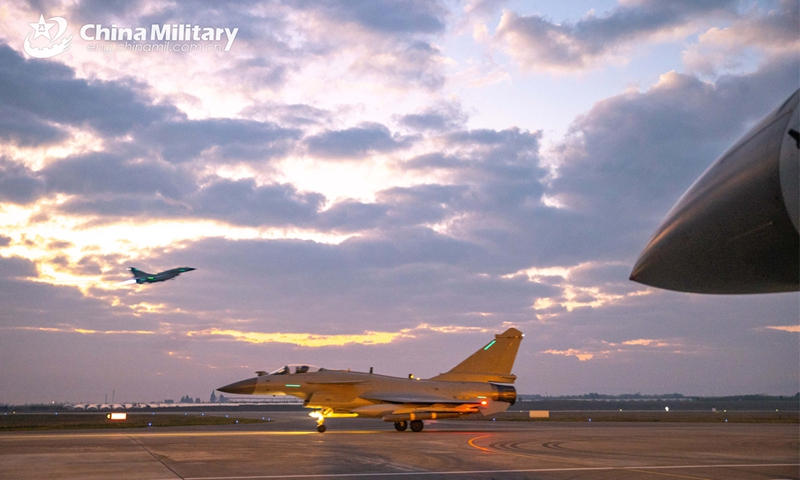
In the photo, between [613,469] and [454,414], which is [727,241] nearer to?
[613,469]

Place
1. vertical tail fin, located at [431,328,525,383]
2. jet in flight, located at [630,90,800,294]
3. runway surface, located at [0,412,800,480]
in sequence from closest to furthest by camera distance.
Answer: jet in flight, located at [630,90,800,294]
runway surface, located at [0,412,800,480]
vertical tail fin, located at [431,328,525,383]

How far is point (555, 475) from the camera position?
1186 cm

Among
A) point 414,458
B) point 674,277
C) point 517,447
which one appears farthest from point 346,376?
point 674,277

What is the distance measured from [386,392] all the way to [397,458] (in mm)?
13011

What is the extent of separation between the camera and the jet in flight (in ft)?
10.9

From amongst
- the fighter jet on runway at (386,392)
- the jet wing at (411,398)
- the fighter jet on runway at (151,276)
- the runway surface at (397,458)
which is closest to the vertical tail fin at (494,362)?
the fighter jet on runway at (386,392)

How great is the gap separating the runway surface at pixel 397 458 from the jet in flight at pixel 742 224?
8.49 meters

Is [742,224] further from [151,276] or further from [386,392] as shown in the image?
[151,276]

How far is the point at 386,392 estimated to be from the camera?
27.8 meters

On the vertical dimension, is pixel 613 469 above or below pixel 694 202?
below

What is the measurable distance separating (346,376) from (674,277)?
24.5 m

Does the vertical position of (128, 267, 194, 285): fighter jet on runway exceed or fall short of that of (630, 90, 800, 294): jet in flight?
it exceeds it

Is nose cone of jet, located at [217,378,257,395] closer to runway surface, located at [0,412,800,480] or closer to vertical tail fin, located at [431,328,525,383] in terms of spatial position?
runway surface, located at [0,412,800,480]

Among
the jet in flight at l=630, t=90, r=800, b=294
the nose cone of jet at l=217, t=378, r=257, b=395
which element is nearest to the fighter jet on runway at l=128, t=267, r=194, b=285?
the nose cone of jet at l=217, t=378, r=257, b=395
